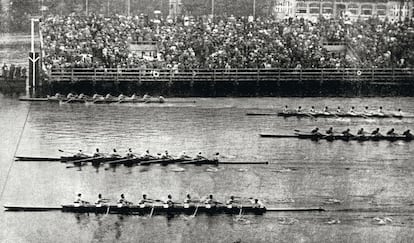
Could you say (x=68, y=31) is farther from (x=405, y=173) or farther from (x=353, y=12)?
(x=405, y=173)

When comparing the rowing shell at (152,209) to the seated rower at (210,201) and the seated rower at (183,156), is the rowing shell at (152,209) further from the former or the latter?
the seated rower at (183,156)

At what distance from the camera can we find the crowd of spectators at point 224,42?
48688mm

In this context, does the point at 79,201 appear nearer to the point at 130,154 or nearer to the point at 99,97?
the point at 130,154

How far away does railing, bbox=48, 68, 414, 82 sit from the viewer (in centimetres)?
4647

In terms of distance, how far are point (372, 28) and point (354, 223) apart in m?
33.3

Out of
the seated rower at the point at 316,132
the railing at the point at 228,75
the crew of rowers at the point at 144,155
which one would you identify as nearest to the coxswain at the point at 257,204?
the crew of rowers at the point at 144,155

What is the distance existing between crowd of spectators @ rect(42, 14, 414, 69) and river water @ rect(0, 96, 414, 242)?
544cm

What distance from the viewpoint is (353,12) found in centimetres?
6234

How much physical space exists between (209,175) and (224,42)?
22.1 meters

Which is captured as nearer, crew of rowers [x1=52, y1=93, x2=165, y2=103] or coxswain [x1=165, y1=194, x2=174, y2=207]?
coxswain [x1=165, y1=194, x2=174, y2=207]

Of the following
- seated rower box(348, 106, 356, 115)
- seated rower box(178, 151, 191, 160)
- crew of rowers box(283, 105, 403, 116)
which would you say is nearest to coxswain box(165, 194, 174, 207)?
seated rower box(178, 151, 191, 160)

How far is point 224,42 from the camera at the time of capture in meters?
51.1

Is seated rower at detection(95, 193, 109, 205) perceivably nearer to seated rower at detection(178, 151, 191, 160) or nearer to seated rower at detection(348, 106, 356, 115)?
seated rower at detection(178, 151, 191, 160)

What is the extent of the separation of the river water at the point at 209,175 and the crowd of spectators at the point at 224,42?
5.44 metres
